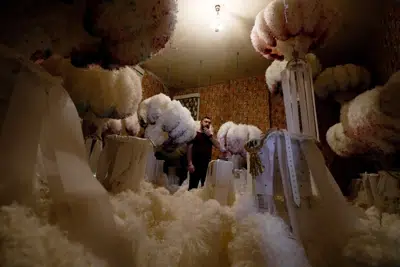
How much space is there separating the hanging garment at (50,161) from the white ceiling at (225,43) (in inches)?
46.7

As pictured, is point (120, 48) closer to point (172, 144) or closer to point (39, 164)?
point (39, 164)

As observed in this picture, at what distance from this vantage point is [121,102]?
4.84ft

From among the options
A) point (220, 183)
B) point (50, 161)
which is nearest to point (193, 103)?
point (220, 183)

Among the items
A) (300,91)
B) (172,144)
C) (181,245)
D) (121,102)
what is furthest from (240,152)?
(181,245)

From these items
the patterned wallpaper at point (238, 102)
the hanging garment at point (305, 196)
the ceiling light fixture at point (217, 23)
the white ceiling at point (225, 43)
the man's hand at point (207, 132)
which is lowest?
the hanging garment at point (305, 196)

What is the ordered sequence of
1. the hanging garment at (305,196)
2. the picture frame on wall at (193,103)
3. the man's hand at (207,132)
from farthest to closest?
the picture frame on wall at (193,103), the man's hand at (207,132), the hanging garment at (305,196)

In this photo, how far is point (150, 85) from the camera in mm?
3330

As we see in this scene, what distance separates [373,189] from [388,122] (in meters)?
0.47

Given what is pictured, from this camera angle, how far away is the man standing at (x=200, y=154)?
2.20m

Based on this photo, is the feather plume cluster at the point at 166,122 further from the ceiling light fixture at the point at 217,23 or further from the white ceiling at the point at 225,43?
the ceiling light fixture at the point at 217,23

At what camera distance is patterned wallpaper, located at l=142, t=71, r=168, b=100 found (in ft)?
10.6

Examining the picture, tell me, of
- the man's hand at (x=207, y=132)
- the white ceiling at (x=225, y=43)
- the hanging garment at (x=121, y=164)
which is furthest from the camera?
the man's hand at (x=207, y=132)

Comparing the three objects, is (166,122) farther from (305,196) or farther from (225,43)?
(305,196)


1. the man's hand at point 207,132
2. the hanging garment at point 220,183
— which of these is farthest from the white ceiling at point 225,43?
the hanging garment at point 220,183
